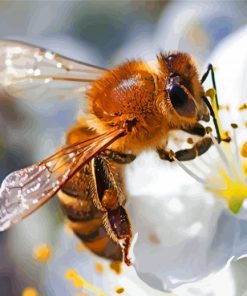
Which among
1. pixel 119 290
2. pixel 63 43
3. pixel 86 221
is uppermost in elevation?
pixel 63 43

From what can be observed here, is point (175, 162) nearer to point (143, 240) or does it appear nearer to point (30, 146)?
point (143, 240)

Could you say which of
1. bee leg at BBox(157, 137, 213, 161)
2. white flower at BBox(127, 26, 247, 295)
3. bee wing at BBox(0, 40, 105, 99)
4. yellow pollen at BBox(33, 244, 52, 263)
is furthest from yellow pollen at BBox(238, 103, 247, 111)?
yellow pollen at BBox(33, 244, 52, 263)

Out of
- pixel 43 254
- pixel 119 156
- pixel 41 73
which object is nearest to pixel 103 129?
pixel 119 156

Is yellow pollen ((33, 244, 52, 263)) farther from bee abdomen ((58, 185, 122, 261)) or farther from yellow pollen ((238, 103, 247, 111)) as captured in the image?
yellow pollen ((238, 103, 247, 111))

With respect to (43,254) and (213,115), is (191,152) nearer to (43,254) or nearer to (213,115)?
(213,115)

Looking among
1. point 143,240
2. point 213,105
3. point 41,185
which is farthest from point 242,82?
point 41,185

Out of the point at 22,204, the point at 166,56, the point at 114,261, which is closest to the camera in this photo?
the point at 22,204

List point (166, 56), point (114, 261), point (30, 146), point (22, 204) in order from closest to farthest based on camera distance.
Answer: point (22, 204)
point (166, 56)
point (114, 261)
point (30, 146)
